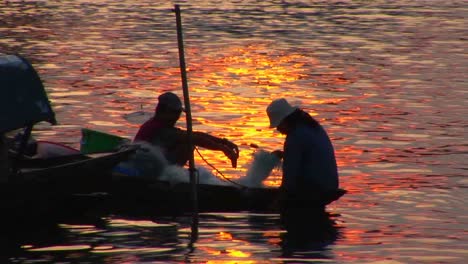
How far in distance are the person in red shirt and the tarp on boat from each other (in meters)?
Answer: 1.34

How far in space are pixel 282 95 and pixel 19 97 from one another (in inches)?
539

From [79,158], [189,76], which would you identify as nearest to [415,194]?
[79,158]

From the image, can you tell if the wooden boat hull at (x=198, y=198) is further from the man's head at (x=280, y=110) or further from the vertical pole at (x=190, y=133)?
the man's head at (x=280, y=110)

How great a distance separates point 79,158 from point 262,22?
109 feet

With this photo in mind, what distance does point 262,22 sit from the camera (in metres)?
48.5

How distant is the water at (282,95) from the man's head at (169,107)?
129cm

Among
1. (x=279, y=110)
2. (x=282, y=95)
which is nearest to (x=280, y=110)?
(x=279, y=110)

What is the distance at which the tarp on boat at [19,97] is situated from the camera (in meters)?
14.7

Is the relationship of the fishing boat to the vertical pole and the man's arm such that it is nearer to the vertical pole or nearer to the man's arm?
the vertical pole

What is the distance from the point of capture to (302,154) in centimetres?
1522

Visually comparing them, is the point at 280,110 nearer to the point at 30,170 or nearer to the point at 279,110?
the point at 279,110

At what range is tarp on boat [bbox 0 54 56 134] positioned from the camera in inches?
577

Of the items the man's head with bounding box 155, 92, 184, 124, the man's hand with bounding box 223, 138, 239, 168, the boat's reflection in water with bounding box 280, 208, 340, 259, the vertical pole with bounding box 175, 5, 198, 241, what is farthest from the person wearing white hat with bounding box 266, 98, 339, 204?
the man's head with bounding box 155, 92, 184, 124

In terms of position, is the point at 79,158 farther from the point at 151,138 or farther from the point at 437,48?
the point at 437,48
